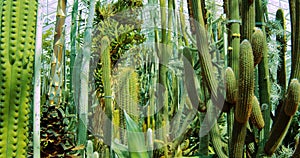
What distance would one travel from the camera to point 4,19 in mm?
987

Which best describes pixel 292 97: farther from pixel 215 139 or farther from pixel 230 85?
pixel 215 139

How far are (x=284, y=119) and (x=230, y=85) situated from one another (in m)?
0.24

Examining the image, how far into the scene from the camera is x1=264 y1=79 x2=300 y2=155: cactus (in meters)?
1.34

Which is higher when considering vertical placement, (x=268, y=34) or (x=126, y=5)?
(x=126, y=5)

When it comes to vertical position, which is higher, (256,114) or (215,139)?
(256,114)

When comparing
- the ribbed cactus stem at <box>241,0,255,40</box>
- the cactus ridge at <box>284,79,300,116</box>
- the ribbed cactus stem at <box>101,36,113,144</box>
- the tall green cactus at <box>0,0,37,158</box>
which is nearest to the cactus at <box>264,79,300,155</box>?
the cactus ridge at <box>284,79,300,116</box>

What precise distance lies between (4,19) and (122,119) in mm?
1057

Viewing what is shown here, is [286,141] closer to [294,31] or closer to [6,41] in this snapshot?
[294,31]

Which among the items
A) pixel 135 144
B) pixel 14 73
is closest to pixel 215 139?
pixel 135 144

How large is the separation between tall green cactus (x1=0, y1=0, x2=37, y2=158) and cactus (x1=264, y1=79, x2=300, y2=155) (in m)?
0.83

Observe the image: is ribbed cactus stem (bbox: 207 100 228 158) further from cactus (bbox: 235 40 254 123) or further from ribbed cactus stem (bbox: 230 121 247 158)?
cactus (bbox: 235 40 254 123)

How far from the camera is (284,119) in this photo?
1.43m

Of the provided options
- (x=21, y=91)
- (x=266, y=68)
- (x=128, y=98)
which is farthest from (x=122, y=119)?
(x=21, y=91)

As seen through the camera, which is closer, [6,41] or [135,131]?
[6,41]
